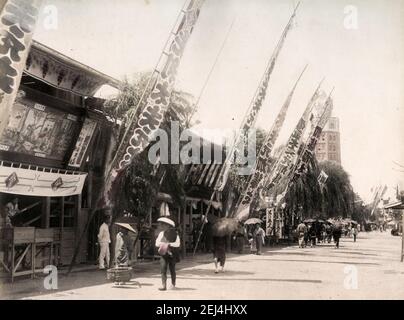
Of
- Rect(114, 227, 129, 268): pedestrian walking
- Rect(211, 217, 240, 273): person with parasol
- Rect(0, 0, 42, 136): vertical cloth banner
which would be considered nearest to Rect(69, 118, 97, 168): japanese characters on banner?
Rect(114, 227, 129, 268): pedestrian walking

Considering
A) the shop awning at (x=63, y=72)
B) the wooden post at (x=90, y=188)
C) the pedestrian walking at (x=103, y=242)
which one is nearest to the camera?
the shop awning at (x=63, y=72)

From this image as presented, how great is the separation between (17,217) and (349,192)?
3361 centimetres

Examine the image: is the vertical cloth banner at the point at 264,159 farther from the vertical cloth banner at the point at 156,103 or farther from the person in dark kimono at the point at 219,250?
the vertical cloth banner at the point at 156,103

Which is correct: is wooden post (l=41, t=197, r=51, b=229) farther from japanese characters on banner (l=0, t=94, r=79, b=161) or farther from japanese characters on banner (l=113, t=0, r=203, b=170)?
japanese characters on banner (l=113, t=0, r=203, b=170)

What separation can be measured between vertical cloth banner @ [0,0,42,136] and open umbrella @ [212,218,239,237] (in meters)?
7.50

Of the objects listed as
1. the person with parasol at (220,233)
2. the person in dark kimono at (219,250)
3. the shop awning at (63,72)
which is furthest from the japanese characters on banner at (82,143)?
the person in dark kimono at (219,250)

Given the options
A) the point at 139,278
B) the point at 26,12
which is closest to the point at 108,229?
the point at 139,278

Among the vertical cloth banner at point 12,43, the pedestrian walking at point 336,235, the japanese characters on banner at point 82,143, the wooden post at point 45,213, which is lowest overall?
the pedestrian walking at point 336,235

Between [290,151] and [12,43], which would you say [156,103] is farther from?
[290,151]

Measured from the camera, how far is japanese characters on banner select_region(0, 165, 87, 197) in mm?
12641

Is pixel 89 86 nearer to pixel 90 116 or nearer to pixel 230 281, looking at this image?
pixel 90 116

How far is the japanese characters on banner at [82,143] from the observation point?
52.3ft

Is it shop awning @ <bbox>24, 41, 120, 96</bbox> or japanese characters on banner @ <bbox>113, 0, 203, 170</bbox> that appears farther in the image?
japanese characters on banner @ <bbox>113, 0, 203, 170</bbox>

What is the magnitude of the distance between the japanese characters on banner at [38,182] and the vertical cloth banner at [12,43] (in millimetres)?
2299
